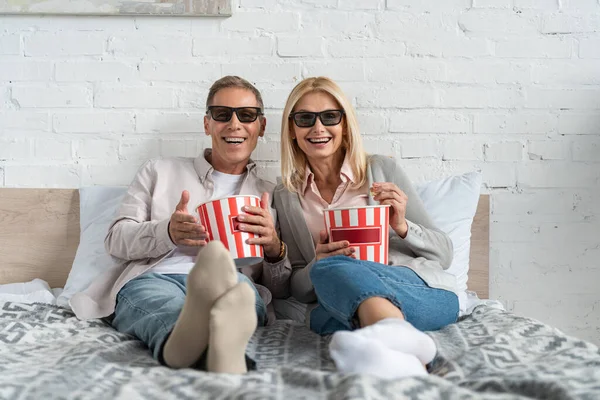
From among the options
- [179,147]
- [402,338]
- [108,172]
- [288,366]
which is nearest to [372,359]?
[402,338]

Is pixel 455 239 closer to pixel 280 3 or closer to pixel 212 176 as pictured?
pixel 212 176

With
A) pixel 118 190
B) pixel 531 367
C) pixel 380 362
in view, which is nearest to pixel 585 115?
pixel 531 367

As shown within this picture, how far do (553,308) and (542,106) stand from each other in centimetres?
65

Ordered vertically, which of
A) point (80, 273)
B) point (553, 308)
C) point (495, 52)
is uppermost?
point (495, 52)

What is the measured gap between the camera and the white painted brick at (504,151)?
1.90m

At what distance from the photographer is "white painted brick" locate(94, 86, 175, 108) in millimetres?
1909

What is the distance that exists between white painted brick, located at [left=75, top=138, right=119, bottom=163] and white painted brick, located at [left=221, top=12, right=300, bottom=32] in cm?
53

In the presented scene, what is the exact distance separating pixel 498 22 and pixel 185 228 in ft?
4.02

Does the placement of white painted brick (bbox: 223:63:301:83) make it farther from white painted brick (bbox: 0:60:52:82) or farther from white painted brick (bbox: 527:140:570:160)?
white painted brick (bbox: 527:140:570:160)

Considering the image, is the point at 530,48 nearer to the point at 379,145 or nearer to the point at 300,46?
the point at 379,145

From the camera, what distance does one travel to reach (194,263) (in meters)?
1.17

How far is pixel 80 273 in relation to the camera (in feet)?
5.52

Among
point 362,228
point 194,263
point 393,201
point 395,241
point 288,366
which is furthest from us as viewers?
point 395,241

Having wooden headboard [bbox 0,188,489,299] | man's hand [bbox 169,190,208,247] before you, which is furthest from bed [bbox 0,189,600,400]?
wooden headboard [bbox 0,188,489,299]
